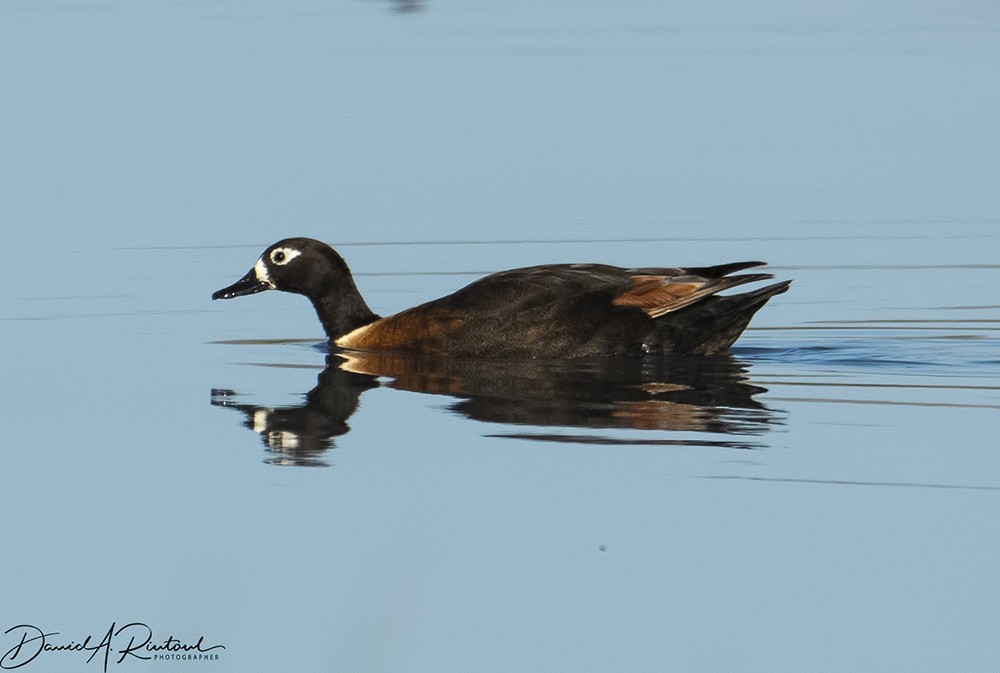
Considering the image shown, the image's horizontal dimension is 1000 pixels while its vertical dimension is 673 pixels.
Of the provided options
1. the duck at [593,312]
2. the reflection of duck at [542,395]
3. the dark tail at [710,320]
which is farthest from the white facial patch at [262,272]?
the dark tail at [710,320]

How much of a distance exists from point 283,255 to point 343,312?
0.56 m

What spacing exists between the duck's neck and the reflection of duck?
41 cm

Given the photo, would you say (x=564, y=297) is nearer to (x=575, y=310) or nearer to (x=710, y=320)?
(x=575, y=310)

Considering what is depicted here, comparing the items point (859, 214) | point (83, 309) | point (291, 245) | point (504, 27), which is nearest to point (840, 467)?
point (291, 245)

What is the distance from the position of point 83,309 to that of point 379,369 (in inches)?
102

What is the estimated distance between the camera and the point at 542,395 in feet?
37.4

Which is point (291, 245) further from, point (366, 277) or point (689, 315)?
point (689, 315)

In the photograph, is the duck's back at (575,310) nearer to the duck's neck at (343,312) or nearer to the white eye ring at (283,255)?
the duck's neck at (343,312)

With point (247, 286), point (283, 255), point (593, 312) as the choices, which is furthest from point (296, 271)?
point (593, 312)

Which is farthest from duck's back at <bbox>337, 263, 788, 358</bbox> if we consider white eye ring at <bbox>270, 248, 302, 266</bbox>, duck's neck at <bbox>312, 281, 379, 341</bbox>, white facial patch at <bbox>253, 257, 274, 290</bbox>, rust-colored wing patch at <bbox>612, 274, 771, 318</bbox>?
white facial patch at <bbox>253, 257, 274, 290</bbox>

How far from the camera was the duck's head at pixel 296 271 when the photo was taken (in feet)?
45.5

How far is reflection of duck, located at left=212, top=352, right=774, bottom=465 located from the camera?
10.4 m

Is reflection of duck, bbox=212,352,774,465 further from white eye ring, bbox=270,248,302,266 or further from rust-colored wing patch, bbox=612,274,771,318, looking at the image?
white eye ring, bbox=270,248,302,266

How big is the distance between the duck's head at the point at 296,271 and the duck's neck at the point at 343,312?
0.06 meters
